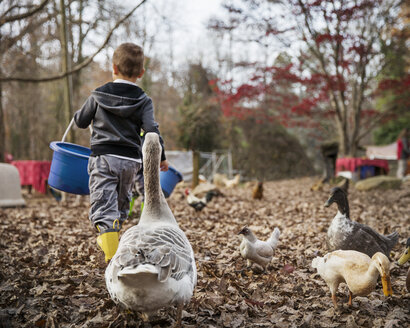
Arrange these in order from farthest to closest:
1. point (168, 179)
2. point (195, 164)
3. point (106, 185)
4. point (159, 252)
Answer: point (195, 164) → point (168, 179) → point (106, 185) → point (159, 252)

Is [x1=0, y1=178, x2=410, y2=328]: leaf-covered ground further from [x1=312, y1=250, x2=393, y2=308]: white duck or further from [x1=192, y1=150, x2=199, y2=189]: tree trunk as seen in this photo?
[x1=192, y1=150, x2=199, y2=189]: tree trunk

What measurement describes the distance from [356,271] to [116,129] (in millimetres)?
2312

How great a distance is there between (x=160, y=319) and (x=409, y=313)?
185cm

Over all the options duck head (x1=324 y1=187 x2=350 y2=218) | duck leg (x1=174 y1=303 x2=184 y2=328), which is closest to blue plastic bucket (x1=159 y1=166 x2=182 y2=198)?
duck head (x1=324 y1=187 x2=350 y2=218)

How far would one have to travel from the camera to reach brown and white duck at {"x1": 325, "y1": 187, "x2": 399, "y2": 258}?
342 centimetres

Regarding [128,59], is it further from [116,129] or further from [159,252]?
[159,252]

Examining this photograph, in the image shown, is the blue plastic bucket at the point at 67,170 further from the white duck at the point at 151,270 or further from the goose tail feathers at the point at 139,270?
the goose tail feathers at the point at 139,270

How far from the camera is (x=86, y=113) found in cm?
331

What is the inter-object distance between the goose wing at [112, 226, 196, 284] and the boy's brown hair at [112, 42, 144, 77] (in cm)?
Answer: 170

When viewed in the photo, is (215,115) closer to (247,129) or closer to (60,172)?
(247,129)

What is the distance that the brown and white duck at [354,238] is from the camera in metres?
3.42

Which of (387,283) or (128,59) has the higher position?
(128,59)

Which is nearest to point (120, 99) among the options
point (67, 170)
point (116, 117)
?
point (116, 117)

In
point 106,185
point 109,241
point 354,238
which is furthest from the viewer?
point 354,238
